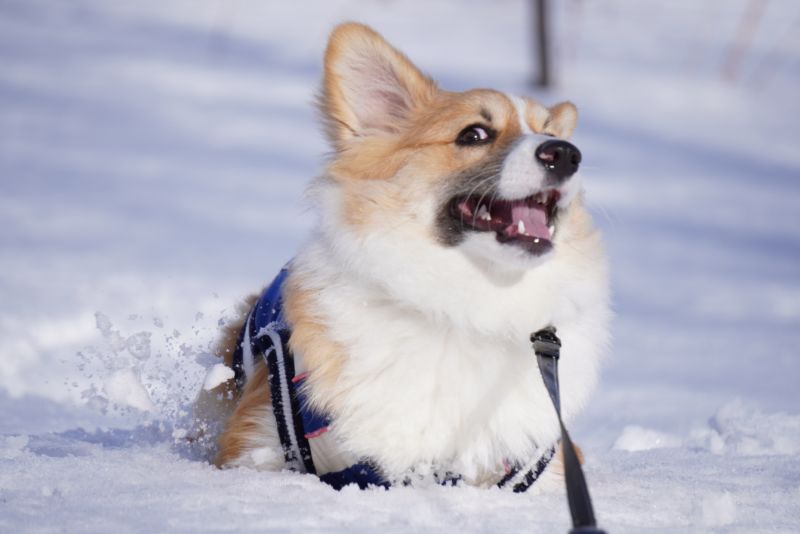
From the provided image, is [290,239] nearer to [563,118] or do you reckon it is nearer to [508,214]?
[563,118]

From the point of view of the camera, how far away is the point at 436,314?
2664mm

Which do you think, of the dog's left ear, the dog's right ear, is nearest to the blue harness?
the dog's right ear

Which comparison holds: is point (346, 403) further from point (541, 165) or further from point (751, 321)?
point (751, 321)

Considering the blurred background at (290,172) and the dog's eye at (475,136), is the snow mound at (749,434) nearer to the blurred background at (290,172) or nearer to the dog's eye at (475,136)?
the blurred background at (290,172)

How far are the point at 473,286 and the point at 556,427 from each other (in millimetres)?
427

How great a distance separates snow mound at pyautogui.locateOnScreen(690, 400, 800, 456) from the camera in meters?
3.45

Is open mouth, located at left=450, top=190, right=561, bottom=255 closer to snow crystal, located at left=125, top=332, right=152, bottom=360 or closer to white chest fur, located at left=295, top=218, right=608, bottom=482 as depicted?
white chest fur, located at left=295, top=218, right=608, bottom=482

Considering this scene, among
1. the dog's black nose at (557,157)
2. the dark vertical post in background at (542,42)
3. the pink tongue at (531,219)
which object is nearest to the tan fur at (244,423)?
the pink tongue at (531,219)

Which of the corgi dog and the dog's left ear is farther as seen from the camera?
the dog's left ear

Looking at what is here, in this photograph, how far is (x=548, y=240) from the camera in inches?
104

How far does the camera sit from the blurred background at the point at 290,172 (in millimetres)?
4824

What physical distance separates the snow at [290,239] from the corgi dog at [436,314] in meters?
0.15

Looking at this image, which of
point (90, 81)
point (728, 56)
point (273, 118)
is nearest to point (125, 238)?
point (273, 118)

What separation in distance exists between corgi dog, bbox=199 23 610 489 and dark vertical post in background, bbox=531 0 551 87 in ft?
26.5
